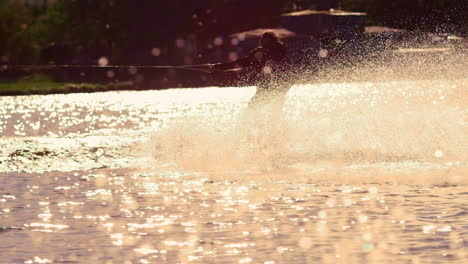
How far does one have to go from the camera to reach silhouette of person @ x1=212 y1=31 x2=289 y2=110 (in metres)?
16.2

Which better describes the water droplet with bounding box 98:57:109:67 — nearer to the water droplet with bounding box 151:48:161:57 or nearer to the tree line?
the tree line

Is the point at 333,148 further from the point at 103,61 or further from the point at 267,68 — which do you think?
the point at 103,61

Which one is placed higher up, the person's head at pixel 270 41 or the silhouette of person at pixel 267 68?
the person's head at pixel 270 41

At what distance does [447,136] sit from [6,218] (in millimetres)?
8724

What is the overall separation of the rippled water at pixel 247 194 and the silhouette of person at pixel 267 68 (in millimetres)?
355

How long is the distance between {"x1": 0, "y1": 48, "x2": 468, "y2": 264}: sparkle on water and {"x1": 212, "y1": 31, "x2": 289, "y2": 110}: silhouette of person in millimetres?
300

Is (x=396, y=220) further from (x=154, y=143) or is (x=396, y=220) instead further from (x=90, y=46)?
(x=90, y=46)

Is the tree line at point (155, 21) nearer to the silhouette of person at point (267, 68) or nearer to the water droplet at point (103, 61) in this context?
the water droplet at point (103, 61)

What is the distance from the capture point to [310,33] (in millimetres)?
65062

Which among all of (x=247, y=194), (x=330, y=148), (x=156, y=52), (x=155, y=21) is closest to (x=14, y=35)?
(x=155, y=21)

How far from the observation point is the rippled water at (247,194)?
27.0ft

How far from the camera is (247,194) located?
11305 millimetres

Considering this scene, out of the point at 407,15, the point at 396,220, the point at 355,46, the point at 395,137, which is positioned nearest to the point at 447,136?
the point at 395,137

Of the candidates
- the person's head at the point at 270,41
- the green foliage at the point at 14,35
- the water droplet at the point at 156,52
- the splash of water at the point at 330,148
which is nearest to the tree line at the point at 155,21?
the green foliage at the point at 14,35
